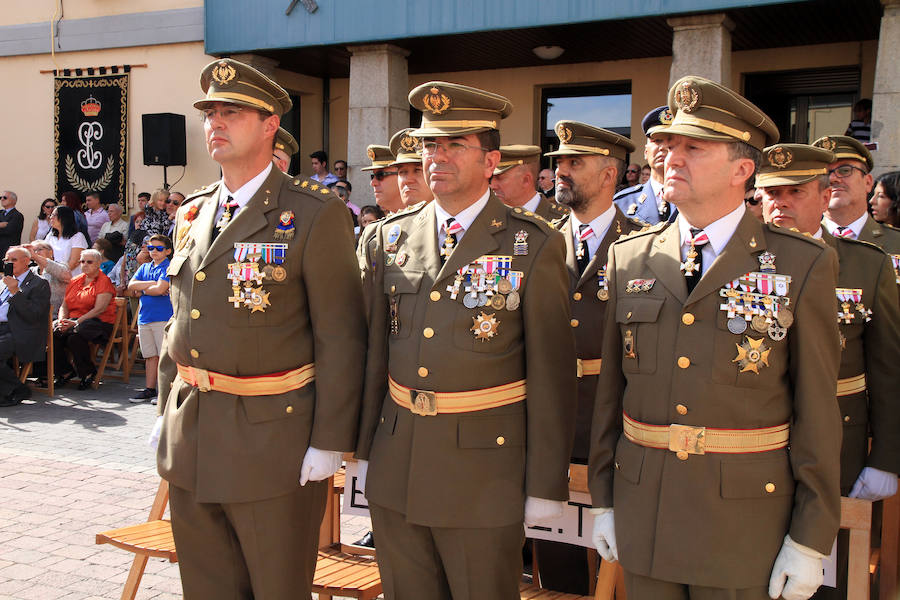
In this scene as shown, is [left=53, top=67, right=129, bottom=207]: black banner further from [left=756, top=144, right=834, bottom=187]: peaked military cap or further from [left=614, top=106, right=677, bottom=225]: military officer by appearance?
[left=756, top=144, right=834, bottom=187]: peaked military cap

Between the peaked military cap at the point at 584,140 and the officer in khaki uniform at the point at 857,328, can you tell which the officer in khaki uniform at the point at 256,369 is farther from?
the officer in khaki uniform at the point at 857,328

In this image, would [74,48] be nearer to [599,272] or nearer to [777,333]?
[599,272]

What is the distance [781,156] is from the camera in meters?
3.60

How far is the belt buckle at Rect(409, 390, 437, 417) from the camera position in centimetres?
289

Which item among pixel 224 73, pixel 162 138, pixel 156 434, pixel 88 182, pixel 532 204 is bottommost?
pixel 156 434

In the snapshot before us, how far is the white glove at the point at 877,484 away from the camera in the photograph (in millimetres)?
3316

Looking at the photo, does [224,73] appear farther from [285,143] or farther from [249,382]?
[285,143]

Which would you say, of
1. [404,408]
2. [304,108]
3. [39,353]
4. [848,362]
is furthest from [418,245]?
[304,108]

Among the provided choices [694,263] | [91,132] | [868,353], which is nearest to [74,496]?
[694,263]

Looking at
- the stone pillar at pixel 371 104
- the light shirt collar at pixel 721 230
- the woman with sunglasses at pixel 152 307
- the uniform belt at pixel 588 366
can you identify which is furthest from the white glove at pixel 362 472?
the stone pillar at pixel 371 104

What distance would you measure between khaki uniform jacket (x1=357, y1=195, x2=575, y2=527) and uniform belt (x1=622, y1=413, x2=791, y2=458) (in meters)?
0.52

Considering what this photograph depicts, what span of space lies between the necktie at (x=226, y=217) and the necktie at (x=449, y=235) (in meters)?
0.80

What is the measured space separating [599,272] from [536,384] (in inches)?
44.1

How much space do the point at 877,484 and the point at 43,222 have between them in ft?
46.9
